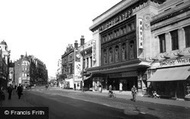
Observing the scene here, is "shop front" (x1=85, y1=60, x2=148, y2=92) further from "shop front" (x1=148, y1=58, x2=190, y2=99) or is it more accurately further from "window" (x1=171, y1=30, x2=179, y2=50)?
"window" (x1=171, y1=30, x2=179, y2=50)

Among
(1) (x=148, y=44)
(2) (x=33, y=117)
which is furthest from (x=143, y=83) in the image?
(2) (x=33, y=117)

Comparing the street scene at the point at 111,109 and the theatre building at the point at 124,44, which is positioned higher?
the theatre building at the point at 124,44

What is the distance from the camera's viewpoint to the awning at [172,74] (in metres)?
19.3

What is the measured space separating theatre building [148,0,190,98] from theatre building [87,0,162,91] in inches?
56.5

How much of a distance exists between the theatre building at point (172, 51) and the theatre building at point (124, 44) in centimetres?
143

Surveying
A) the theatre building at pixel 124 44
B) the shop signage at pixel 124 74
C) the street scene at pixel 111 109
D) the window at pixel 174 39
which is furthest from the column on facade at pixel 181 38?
the shop signage at pixel 124 74

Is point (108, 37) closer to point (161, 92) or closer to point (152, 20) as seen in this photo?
point (152, 20)

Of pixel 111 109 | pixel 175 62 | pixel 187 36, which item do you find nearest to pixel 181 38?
pixel 187 36

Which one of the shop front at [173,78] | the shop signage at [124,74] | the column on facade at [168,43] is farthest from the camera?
the shop signage at [124,74]

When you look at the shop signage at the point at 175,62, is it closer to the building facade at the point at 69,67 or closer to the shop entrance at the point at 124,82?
the shop entrance at the point at 124,82

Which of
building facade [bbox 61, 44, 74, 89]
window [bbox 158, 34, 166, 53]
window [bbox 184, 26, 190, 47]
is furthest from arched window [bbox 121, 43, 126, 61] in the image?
building facade [bbox 61, 44, 74, 89]

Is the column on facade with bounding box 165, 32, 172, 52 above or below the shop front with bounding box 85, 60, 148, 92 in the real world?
above

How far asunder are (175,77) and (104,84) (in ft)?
60.4

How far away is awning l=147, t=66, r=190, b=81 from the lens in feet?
63.4
